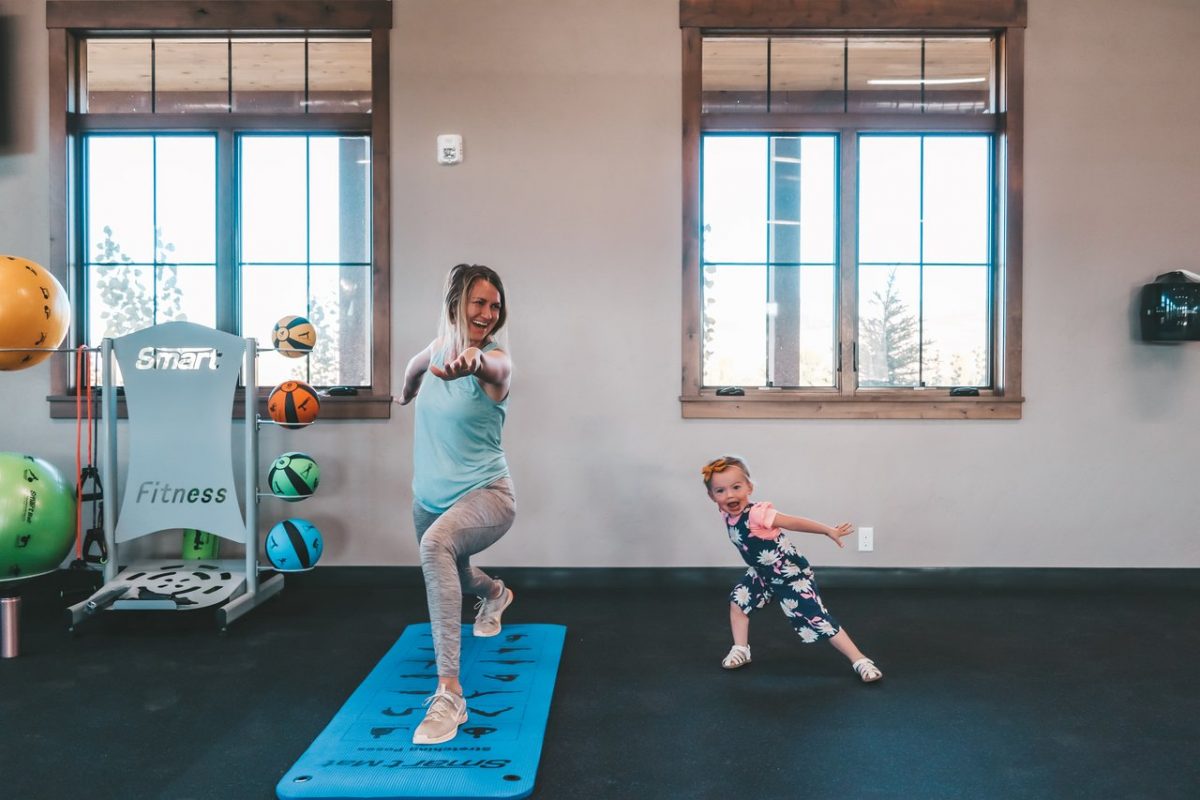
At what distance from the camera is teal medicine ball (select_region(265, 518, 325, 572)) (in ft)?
10.6

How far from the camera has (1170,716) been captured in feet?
7.70

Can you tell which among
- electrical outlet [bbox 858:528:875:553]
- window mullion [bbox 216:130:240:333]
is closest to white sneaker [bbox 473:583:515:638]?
electrical outlet [bbox 858:528:875:553]

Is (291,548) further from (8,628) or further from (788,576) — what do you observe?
(788,576)

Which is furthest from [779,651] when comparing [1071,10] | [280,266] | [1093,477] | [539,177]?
[1071,10]

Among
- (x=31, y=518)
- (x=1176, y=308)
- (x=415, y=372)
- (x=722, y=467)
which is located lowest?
(x=31, y=518)

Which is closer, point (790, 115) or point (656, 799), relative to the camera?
point (656, 799)

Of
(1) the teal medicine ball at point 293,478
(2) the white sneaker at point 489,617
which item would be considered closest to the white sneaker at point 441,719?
(2) the white sneaker at point 489,617

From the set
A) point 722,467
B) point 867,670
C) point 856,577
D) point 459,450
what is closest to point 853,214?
point 856,577

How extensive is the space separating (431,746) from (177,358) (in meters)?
2.16

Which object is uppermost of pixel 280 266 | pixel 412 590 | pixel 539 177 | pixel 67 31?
pixel 67 31

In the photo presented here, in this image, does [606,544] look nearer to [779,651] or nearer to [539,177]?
[779,651]

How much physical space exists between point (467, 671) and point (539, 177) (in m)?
2.36

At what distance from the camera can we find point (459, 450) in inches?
94.2

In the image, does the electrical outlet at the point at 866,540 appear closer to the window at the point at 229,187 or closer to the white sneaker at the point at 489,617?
the white sneaker at the point at 489,617
